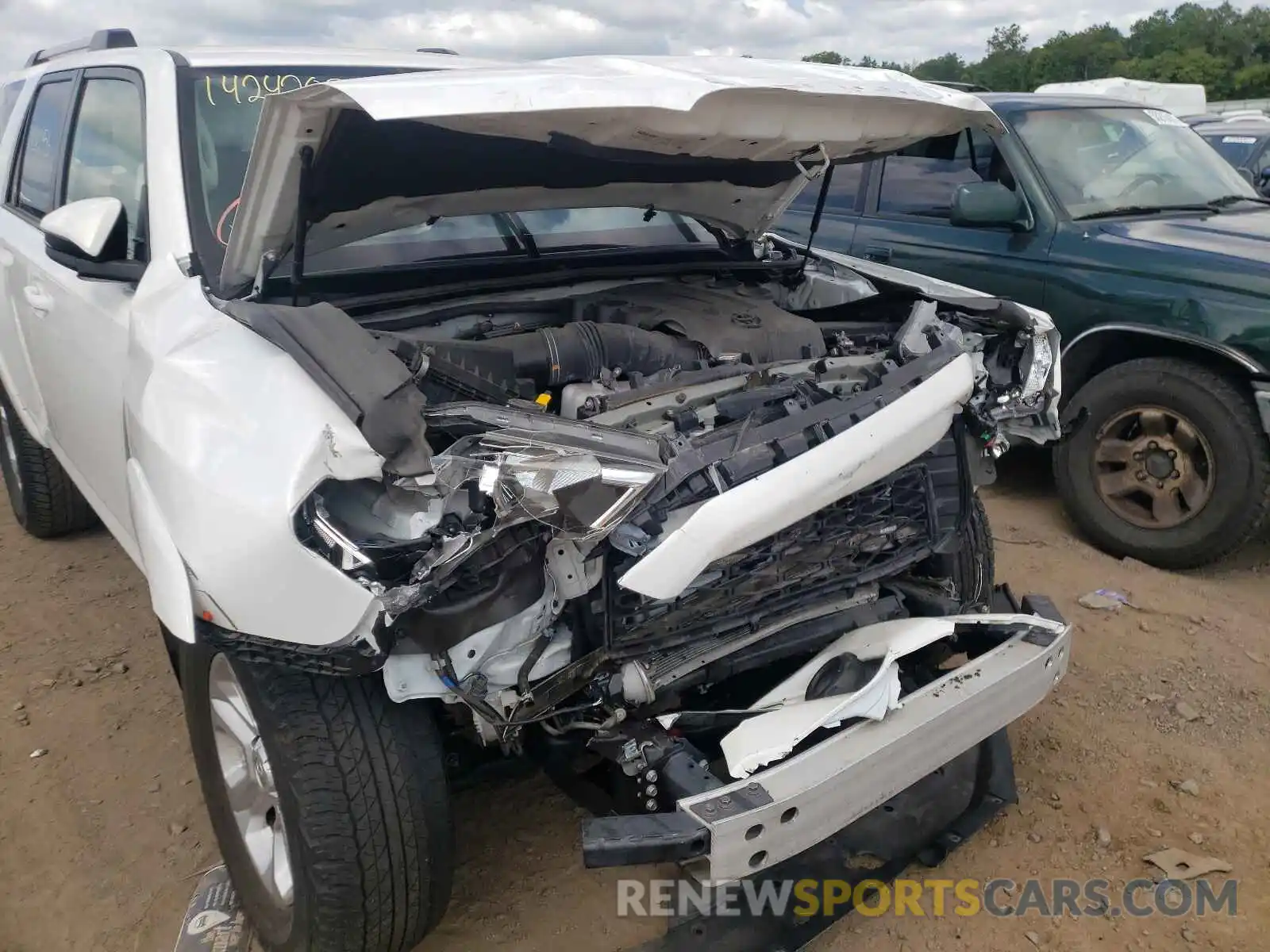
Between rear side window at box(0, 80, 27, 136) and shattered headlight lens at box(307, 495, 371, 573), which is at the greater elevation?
rear side window at box(0, 80, 27, 136)

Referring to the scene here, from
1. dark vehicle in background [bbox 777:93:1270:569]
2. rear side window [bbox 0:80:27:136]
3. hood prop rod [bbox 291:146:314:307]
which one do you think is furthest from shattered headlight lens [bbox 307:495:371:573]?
rear side window [bbox 0:80:27:136]

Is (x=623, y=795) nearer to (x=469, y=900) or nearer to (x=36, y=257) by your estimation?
(x=469, y=900)

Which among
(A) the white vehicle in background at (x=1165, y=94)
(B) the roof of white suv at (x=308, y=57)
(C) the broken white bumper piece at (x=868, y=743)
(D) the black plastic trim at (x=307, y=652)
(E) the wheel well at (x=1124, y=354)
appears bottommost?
A: (C) the broken white bumper piece at (x=868, y=743)

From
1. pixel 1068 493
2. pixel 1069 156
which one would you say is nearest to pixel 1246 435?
pixel 1068 493

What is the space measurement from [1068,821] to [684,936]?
3.87 ft

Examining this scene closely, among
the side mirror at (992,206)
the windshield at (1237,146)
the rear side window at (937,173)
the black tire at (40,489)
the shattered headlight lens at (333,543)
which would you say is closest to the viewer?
the shattered headlight lens at (333,543)

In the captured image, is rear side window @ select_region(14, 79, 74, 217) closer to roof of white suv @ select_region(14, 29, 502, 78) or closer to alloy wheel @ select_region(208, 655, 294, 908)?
roof of white suv @ select_region(14, 29, 502, 78)

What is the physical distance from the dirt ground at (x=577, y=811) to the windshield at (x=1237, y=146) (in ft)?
28.2

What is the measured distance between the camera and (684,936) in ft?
6.84

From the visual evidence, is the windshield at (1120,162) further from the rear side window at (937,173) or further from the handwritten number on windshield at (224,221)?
the handwritten number on windshield at (224,221)

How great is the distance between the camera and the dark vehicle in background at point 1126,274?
3688mm

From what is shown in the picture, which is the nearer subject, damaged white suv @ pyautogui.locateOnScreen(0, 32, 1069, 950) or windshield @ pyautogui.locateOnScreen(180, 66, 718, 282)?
damaged white suv @ pyautogui.locateOnScreen(0, 32, 1069, 950)

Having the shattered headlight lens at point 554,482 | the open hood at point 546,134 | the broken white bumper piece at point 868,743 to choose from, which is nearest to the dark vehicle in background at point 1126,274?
the open hood at point 546,134

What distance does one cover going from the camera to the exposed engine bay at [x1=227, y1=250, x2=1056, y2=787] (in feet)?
5.35
